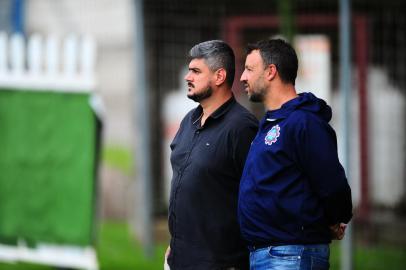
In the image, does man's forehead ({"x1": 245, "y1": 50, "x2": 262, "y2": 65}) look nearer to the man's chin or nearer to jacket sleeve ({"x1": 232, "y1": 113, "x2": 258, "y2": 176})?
the man's chin

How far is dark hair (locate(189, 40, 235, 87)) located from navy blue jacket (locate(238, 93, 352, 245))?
55 centimetres

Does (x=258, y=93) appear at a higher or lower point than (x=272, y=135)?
higher

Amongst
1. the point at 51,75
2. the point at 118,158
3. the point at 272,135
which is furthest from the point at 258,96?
the point at 118,158

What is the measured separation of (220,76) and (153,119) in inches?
180

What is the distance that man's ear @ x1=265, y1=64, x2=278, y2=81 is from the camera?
3672mm

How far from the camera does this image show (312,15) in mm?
7953

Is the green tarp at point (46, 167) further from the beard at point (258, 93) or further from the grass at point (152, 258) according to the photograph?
the beard at point (258, 93)

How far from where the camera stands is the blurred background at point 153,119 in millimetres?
6723

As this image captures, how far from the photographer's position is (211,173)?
395cm

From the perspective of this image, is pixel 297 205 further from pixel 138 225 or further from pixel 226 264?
pixel 138 225

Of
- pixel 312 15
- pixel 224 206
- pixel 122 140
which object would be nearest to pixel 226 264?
pixel 224 206

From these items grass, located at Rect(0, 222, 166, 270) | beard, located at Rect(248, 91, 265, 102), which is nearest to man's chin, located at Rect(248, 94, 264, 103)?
beard, located at Rect(248, 91, 265, 102)

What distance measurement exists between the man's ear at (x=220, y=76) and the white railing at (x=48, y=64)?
9.17ft

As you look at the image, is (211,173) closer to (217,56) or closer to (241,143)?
(241,143)
